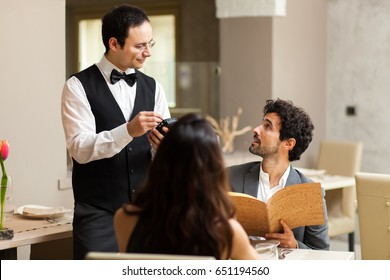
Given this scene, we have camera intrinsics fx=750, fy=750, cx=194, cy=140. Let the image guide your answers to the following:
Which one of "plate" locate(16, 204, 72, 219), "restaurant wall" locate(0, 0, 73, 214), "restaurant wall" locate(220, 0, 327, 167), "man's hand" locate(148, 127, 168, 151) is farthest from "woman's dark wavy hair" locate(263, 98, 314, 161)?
"restaurant wall" locate(220, 0, 327, 167)

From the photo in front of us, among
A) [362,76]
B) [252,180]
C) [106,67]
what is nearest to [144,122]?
[106,67]

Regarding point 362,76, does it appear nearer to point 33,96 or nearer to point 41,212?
point 33,96

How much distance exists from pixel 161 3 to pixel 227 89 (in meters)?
1.89

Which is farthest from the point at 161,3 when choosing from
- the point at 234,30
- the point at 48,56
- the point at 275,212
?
the point at 275,212

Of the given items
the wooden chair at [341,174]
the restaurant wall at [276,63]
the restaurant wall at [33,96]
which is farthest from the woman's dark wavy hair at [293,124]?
the restaurant wall at [276,63]

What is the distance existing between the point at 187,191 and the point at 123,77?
1.28m

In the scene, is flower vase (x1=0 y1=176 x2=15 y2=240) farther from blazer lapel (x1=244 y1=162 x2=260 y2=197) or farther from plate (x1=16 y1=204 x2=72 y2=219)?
blazer lapel (x1=244 y1=162 x2=260 y2=197)

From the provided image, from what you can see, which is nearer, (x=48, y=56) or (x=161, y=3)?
(x=48, y=56)

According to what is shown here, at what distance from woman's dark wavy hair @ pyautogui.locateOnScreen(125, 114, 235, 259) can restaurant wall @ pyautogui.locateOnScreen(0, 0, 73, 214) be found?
7.71 feet

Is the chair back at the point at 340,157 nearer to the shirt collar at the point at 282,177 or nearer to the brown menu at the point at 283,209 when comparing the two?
the shirt collar at the point at 282,177

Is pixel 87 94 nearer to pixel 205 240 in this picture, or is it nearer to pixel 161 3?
pixel 205 240

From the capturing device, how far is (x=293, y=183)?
9.21 feet

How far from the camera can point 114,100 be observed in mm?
2824

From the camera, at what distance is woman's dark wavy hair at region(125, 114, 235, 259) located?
1.66 m
